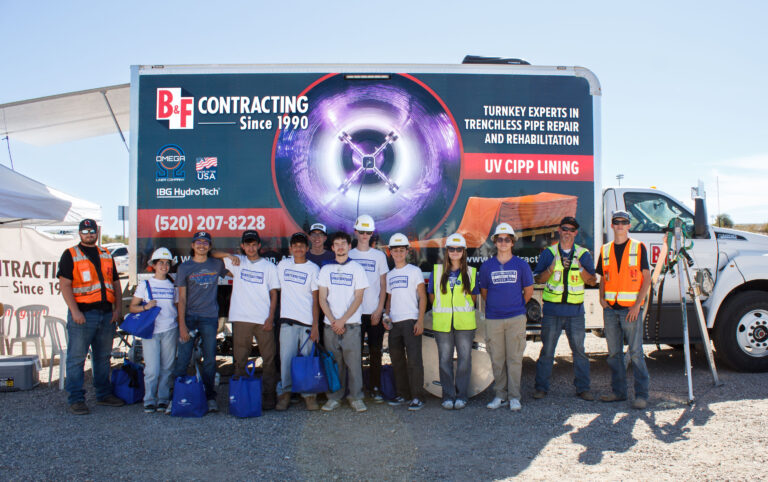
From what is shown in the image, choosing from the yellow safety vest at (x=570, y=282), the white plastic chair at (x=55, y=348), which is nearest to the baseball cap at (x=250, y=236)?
the white plastic chair at (x=55, y=348)

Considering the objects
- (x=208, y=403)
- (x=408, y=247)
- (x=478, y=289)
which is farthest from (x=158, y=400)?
(x=478, y=289)

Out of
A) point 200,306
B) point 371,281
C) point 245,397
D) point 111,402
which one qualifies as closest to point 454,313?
point 371,281

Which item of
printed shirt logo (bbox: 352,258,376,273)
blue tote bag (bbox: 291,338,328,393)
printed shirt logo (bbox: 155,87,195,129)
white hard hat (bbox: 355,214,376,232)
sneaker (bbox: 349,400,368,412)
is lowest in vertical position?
sneaker (bbox: 349,400,368,412)

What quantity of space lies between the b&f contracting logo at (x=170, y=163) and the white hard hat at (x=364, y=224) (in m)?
1.94

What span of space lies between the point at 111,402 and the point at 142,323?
41.4 inches

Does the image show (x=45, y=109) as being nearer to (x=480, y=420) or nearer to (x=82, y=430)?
(x=82, y=430)

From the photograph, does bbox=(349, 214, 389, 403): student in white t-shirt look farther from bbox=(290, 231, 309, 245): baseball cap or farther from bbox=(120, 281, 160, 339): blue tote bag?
bbox=(120, 281, 160, 339): blue tote bag

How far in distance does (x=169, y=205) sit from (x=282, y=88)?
171cm

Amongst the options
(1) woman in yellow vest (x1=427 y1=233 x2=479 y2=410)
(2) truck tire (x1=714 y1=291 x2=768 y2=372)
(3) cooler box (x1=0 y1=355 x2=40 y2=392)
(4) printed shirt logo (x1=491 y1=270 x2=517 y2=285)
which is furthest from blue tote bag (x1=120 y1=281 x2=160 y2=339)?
(2) truck tire (x1=714 y1=291 x2=768 y2=372)

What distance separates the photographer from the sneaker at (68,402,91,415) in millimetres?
5000

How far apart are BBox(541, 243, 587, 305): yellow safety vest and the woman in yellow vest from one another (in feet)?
2.64

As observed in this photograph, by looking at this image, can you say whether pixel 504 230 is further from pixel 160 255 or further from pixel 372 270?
pixel 160 255

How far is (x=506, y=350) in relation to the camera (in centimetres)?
507

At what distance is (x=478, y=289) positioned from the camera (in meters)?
5.07
